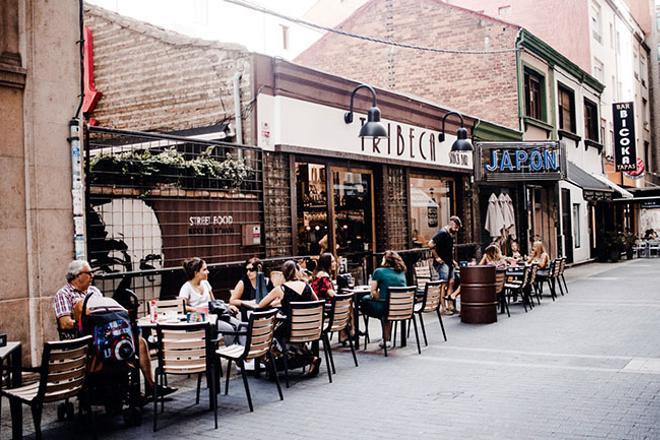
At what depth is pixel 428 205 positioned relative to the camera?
58.5ft

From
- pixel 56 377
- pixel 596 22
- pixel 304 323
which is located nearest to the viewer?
pixel 56 377

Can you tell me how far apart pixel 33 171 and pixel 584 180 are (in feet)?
76.4

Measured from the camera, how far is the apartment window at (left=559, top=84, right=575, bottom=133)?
27.9 metres

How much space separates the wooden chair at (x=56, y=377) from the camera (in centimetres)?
533

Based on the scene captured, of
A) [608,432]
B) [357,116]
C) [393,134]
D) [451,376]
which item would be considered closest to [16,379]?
[451,376]

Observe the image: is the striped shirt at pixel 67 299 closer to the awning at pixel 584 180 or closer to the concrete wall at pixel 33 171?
the concrete wall at pixel 33 171

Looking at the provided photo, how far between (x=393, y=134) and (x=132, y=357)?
10733 mm

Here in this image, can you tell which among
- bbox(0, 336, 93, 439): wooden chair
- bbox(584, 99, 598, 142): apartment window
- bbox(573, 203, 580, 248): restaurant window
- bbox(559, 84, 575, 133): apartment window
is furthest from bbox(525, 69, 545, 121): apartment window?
bbox(0, 336, 93, 439): wooden chair

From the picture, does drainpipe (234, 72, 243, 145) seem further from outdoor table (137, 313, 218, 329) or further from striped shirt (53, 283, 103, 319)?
striped shirt (53, 283, 103, 319)

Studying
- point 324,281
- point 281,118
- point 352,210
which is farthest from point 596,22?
point 324,281

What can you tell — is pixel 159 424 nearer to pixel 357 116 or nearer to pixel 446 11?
pixel 357 116

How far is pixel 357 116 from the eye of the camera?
573 inches

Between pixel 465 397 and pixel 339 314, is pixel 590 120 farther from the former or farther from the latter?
pixel 465 397

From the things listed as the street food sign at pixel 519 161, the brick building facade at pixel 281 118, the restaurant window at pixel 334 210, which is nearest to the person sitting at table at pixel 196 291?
the brick building facade at pixel 281 118
